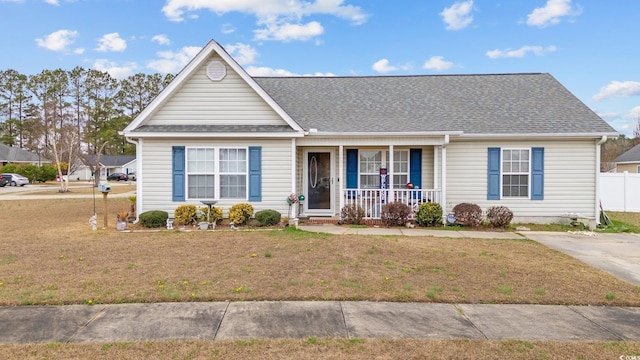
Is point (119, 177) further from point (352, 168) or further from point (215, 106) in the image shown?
point (352, 168)

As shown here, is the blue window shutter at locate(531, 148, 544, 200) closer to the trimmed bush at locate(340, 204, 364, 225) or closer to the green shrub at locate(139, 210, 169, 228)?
the trimmed bush at locate(340, 204, 364, 225)

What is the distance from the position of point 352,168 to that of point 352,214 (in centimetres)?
199

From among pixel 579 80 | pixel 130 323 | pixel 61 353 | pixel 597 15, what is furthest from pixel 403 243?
pixel 579 80

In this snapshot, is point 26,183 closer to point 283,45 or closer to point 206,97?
point 283,45

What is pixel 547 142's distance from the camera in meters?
11.8

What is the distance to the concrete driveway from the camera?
6883 mm

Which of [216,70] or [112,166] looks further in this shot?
[112,166]

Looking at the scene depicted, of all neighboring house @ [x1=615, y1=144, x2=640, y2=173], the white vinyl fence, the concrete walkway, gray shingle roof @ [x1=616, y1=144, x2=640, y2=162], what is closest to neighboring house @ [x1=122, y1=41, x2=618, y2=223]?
the white vinyl fence

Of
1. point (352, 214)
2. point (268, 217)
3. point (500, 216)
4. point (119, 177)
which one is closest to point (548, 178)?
point (500, 216)

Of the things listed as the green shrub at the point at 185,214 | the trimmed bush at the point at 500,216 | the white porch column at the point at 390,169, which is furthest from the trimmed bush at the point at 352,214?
the green shrub at the point at 185,214

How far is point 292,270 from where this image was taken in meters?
6.43

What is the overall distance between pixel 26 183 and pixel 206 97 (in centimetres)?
3801

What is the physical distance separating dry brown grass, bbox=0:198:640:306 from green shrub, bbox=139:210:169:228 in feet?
3.94

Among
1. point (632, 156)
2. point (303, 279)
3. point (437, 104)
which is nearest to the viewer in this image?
point (303, 279)
